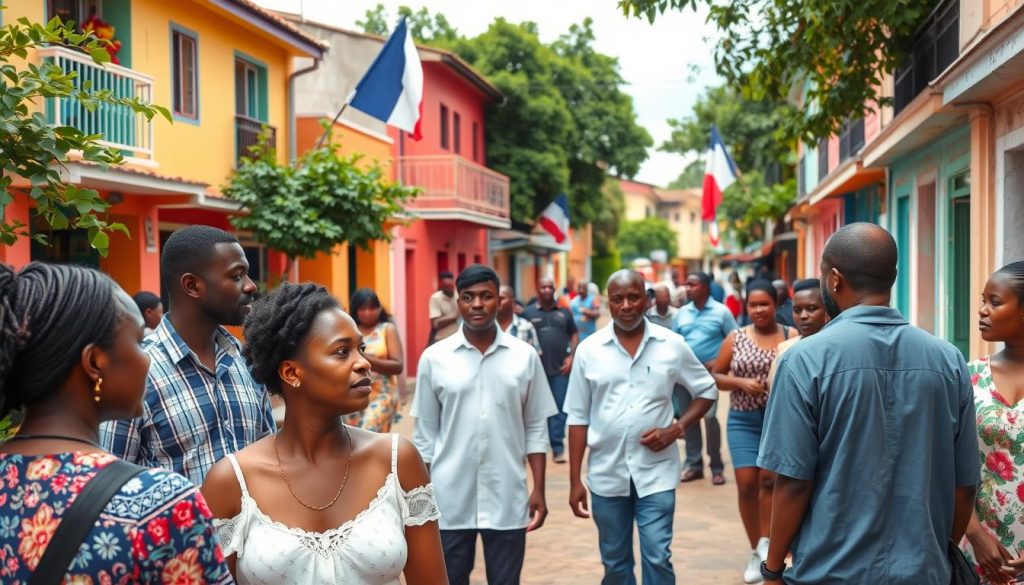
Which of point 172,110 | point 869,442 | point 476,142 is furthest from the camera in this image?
point 476,142

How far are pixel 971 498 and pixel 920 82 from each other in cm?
847

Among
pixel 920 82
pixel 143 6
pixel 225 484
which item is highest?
pixel 143 6

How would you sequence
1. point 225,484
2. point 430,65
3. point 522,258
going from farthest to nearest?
point 522,258
point 430,65
point 225,484

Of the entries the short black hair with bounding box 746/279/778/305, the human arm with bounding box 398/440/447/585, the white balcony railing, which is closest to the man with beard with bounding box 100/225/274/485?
the human arm with bounding box 398/440/447/585

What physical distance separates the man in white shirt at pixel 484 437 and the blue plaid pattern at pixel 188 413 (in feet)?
6.23

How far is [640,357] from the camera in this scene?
6359 mm

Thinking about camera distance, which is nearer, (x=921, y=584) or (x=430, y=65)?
(x=921, y=584)

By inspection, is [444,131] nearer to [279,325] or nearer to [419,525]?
[279,325]

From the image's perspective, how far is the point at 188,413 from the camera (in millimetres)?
3836

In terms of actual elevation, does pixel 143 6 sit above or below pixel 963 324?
above

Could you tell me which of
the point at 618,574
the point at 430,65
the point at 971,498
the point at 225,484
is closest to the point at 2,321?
the point at 225,484

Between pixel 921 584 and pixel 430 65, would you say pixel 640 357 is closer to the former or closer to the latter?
pixel 921 584

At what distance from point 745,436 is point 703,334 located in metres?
2.94

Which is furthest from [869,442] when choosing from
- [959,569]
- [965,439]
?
[959,569]
